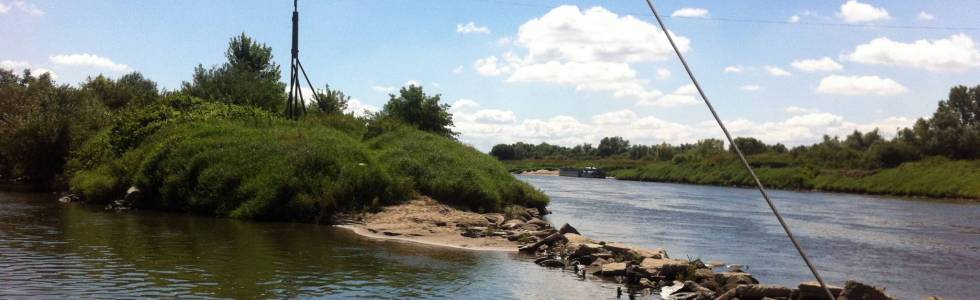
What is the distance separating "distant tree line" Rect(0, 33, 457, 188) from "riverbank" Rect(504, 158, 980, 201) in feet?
194

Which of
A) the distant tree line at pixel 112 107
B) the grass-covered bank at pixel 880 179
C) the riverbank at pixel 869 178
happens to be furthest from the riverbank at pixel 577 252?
the riverbank at pixel 869 178

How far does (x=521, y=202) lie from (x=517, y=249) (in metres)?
19.0

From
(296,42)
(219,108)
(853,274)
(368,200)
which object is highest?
(296,42)

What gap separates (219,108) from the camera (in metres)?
48.1

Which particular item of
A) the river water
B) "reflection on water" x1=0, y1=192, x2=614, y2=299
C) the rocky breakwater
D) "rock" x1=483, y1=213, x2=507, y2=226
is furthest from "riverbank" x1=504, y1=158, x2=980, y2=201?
"reflection on water" x1=0, y1=192, x2=614, y2=299

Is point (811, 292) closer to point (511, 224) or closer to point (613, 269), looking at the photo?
point (613, 269)

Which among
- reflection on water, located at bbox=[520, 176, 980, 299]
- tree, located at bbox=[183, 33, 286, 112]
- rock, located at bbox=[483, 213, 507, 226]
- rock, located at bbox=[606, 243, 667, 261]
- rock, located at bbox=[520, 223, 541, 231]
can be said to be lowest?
reflection on water, located at bbox=[520, 176, 980, 299]

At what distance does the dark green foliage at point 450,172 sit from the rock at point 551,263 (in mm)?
14980

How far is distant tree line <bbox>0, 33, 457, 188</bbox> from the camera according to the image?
166ft

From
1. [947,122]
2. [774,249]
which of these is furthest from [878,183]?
[774,249]

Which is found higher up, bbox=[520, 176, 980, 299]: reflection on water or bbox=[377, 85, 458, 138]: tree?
bbox=[377, 85, 458, 138]: tree

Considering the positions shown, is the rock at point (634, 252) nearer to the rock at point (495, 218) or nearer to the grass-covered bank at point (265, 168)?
the rock at point (495, 218)

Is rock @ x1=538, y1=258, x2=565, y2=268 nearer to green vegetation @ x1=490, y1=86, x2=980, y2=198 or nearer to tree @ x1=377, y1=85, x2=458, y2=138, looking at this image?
tree @ x1=377, y1=85, x2=458, y2=138

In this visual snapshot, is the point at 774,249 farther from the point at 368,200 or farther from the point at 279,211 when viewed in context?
the point at 279,211
